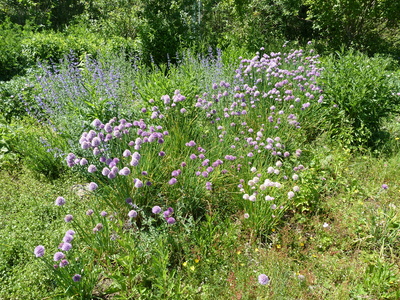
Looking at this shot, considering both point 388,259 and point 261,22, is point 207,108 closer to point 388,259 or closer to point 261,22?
point 388,259

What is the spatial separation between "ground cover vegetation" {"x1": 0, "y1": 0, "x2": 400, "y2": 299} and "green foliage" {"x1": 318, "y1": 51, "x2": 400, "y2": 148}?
2 cm

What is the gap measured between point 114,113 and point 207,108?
111 centimetres

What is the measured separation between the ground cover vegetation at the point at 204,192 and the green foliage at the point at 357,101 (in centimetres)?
2

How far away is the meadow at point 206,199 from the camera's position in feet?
6.74

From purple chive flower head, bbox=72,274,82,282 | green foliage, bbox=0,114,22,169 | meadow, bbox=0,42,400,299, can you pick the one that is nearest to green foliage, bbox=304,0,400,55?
meadow, bbox=0,42,400,299

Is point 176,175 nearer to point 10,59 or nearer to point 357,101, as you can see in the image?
point 357,101

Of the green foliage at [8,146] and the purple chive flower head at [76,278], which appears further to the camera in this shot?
the green foliage at [8,146]

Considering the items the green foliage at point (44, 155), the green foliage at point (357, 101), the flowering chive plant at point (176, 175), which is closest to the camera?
the flowering chive plant at point (176, 175)

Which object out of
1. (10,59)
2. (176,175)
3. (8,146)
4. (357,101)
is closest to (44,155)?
(8,146)

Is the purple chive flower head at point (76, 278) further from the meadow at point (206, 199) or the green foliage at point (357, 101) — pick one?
the green foliage at point (357, 101)

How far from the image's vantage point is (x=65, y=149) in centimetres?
328

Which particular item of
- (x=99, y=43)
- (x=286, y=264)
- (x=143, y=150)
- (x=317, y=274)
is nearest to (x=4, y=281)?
(x=143, y=150)

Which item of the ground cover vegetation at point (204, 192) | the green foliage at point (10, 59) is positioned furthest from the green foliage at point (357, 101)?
the green foliage at point (10, 59)

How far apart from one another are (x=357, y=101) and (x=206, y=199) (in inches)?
94.8
